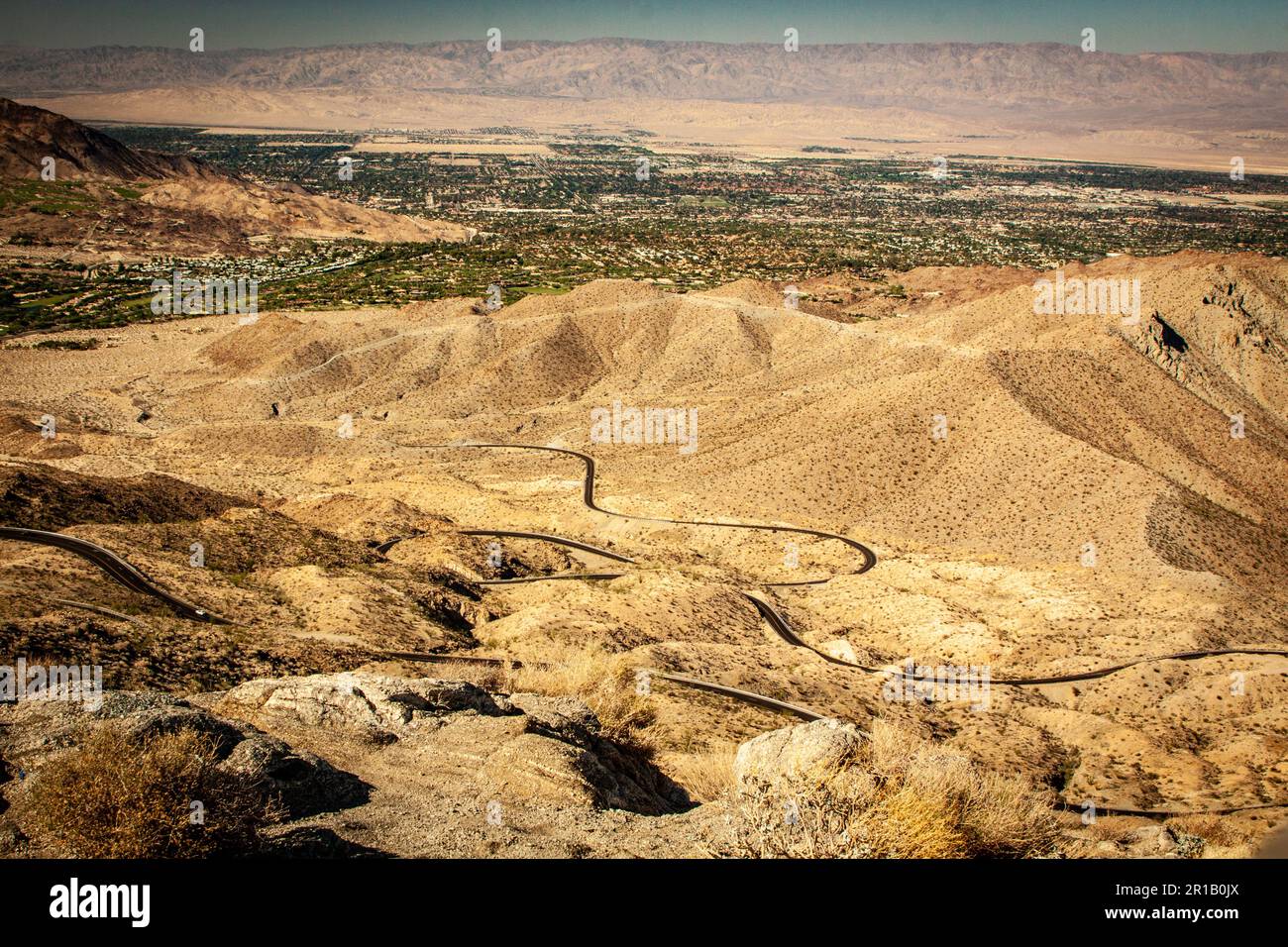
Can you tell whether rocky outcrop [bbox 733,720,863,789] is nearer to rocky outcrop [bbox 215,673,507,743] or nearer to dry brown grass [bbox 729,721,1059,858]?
dry brown grass [bbox 729,721,1059,858]

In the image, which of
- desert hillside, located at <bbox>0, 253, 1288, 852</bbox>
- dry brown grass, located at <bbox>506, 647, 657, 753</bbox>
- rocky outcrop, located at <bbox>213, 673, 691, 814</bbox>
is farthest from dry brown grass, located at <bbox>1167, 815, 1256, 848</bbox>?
dry brown grass, located at <bbox>506, 647, 657, 753</bbox>

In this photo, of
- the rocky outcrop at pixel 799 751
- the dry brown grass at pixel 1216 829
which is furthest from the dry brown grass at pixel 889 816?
the dry brown grass at pixel 1216 829

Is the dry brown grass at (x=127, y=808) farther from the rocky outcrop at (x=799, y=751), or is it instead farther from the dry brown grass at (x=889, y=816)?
the rocky outcrop at (x=799, y=751)

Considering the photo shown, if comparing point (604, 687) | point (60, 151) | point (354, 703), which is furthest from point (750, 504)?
point (60, 151)

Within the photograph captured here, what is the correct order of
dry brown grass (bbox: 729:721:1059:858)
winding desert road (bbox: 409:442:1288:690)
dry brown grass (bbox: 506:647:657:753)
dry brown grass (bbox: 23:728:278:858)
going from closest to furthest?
dry brown grass (bbox: 23:728:278:858) < dry brown grass (bbox: 729:721:1059:858) < dry brown grass (bbox: 506:647:657:753) < winding desert road (bbox: 409:442:1288:690)

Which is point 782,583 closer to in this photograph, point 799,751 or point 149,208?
point 799,751

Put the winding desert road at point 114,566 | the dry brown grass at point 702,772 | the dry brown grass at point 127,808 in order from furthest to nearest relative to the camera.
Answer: the winding desert road at point 114,566 < the dry brown grass at point 702,772 < the dry brown grass at point 127,808

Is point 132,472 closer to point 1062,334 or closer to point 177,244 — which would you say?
point 1062,334
